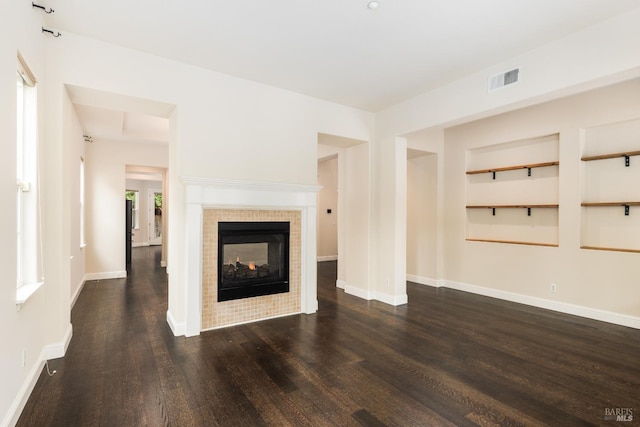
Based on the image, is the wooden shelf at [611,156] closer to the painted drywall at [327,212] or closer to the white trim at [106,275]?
the painted drywall at [327,212]

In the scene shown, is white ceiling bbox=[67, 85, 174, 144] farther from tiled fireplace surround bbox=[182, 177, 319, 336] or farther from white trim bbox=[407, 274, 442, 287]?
white trim bbox=[407, 274, 442, 287]

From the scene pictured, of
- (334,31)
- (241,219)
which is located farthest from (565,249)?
(241,219)

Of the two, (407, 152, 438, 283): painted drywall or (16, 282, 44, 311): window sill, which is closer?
(16, 282, 44, 311): window sill

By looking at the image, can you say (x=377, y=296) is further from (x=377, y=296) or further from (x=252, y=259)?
(x=252, y=259)

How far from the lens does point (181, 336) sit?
3.44 metres

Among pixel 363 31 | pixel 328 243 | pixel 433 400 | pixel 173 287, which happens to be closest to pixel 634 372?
pixel 433 400

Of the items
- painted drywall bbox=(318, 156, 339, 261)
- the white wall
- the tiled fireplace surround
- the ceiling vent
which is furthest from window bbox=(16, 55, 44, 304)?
painted drywall bbox=(318, 156, 339, 261)

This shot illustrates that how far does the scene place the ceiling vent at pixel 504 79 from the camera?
10.7 feet

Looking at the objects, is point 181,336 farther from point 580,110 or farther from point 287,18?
point 580,110

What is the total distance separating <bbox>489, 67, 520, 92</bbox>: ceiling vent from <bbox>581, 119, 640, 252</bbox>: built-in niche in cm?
178

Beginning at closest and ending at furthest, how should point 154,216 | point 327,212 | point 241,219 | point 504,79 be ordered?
A: point 504,79 < point 241,219 < point 327,212 < point 154,216

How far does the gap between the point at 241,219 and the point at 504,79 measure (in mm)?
3297

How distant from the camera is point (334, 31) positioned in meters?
2.88

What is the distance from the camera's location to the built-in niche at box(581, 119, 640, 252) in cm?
383
